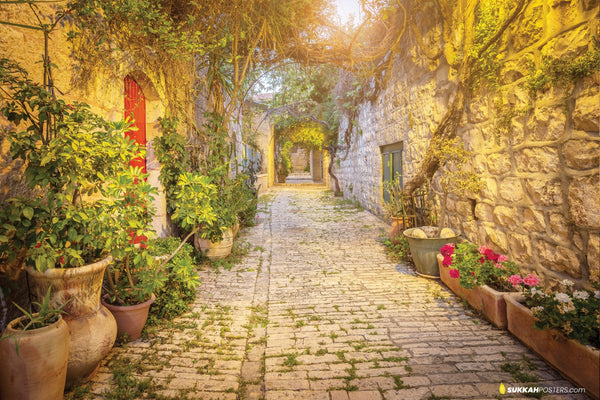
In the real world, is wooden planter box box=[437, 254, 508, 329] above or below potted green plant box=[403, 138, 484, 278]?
below

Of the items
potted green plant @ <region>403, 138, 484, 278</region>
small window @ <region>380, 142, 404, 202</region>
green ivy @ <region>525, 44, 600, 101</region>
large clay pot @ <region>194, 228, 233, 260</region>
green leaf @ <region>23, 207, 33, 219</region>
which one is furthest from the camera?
small window @ <region>380, 142, 404, 202</region>

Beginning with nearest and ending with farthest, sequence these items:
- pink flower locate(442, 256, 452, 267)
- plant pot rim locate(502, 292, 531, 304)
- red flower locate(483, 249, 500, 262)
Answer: plant pot rim locate(502, 292, 531, 304) → red flower locate(483, 249, 500, 262) → pink flower locate(442, 256, 452, 267)

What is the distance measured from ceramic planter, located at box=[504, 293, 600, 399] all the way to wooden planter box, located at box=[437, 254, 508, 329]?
0.25 ft

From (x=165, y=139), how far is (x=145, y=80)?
A: 79 centimetres

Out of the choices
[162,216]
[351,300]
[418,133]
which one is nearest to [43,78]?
[162,216]

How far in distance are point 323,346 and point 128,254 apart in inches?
68.3

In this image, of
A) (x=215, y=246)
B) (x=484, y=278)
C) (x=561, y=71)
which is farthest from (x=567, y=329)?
(x=215, y=246)

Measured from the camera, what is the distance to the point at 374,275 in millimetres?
4277

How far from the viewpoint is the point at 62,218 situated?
216 cm

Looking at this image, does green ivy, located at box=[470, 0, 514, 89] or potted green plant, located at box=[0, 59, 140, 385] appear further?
green ivy, located at box=[470, 0, 514, 89]

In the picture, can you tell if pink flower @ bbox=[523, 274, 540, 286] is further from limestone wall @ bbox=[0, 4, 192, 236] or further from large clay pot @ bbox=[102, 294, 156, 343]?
limestone wall @ bbox=[0, 4, 192, 236]

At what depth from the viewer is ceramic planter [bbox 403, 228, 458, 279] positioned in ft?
13.1

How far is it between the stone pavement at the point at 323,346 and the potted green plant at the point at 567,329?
0.11m

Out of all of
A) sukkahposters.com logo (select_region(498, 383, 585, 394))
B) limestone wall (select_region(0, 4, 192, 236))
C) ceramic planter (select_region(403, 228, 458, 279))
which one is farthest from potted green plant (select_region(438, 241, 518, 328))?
limestone wall (select_region(0, 4, 192, 236))
